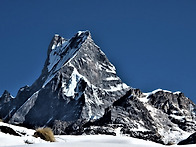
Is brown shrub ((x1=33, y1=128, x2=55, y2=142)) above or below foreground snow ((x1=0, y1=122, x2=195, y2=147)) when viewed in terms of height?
above

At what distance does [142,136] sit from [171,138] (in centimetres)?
2400

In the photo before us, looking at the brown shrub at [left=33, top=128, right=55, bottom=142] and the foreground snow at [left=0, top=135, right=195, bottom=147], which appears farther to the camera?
the brown shrub at [left=33, top=128, right=55, bottom=142]

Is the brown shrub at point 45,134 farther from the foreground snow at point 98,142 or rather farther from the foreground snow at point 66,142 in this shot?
the foreground snow at point 98,142

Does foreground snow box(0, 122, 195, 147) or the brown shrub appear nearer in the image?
foreground snow box(0, 122, 195, 147)

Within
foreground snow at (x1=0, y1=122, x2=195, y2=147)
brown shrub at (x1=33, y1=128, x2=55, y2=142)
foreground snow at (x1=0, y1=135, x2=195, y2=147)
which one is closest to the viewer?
foreground snow at (x1=0, y1=135, x2=195, y2=147)

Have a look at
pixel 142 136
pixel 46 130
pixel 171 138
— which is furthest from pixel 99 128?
pixel 46 130

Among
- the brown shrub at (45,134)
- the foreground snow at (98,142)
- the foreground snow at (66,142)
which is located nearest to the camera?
the foreground snow at (98,142)

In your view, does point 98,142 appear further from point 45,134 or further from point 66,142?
point 66,142

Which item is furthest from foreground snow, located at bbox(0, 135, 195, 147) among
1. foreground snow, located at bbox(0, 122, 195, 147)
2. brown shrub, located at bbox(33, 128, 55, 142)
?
brown shrub, located at bbox(33, 128, 55, 142)

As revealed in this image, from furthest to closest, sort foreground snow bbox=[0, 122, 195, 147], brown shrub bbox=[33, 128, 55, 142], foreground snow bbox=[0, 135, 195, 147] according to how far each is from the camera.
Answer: brown shrub bbox=[33, 128, 55, 142] → foreground snow bbox=[0, 122, 195, 147] → foreground snow bbox=[0, 135, 195, 147]

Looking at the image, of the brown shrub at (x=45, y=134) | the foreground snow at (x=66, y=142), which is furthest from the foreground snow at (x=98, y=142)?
the brown shrub at (x=45, y=134)

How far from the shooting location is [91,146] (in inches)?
342

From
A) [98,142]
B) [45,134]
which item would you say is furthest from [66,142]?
[45,134]

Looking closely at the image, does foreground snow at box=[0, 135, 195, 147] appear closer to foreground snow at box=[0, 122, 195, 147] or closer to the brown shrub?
foreground snow at box=[0, 122, 195, 147]
